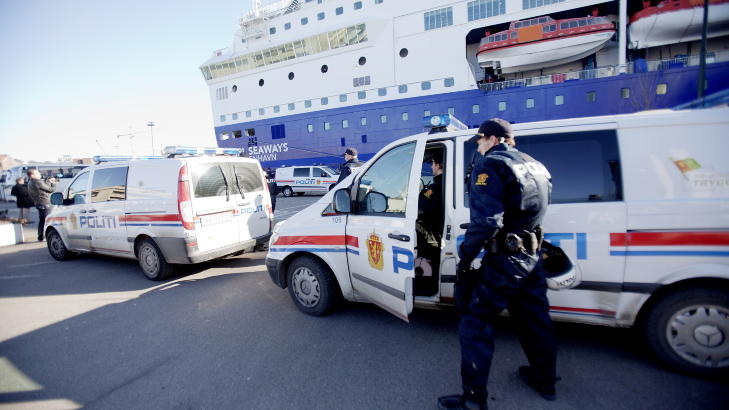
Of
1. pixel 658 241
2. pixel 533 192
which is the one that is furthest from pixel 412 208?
pixel 658 241

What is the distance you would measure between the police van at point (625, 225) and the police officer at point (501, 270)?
0.50 meters

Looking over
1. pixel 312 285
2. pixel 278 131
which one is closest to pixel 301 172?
pixel 278 131

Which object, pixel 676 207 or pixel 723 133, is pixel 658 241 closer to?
pixel 676 207

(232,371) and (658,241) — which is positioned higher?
(658,241)

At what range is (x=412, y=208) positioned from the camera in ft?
8.01

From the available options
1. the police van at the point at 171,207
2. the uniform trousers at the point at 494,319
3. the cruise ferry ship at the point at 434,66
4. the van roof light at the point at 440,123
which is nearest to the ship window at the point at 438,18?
the cruise ferry ship at the point at 434,66

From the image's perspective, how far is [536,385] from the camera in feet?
6.66

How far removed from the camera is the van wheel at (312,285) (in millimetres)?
3182

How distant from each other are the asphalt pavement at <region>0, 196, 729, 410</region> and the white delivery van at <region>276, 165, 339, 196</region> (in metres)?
12.1

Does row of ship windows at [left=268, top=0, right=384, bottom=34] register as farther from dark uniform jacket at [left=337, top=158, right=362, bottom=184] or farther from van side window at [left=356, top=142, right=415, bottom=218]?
van side window at [left=356, top=142, right=415, bottom=218]

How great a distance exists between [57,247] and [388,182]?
6.81 metres

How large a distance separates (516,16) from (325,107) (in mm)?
12925

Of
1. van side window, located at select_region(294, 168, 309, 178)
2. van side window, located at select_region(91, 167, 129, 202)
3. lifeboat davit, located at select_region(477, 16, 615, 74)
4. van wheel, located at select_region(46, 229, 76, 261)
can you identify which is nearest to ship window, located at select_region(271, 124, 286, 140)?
van side window, located at select_region(294, 168, 309, 178)

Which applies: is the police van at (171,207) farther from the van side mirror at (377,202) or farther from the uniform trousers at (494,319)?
the uniform trousers at (494,319)
